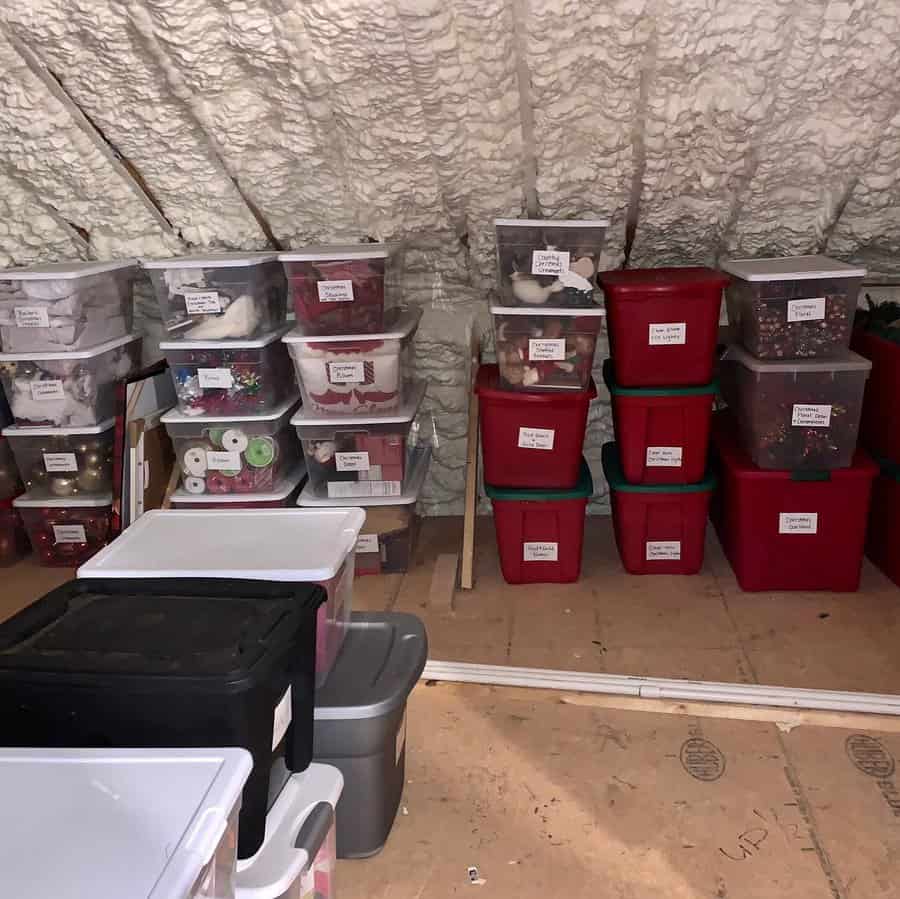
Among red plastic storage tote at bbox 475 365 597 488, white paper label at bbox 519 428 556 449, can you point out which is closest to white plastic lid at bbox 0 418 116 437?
red plastic storage tote at bbox 475 365 597 488

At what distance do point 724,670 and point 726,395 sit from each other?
95cm

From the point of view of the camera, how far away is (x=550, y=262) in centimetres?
230

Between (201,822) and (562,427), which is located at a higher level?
A: (201,822)

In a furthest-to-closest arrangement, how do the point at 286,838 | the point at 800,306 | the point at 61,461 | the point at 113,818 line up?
1. the point at 61,461
2. the point at 800,306
3. the point at 286,838
4. the point at 113,818

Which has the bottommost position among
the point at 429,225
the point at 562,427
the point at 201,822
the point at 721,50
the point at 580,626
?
the point at 580,626

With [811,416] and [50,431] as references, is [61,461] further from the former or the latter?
[811,416]

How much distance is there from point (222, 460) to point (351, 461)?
1.31 feet

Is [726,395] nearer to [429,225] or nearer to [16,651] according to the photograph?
[429,225]

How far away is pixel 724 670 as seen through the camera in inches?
81.2

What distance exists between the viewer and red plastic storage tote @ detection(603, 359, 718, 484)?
7.89ft

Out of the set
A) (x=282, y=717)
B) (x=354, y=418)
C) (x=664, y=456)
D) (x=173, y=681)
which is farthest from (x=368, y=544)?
(x=173, y=681)

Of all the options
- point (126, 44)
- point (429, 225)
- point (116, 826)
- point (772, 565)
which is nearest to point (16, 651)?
point (116, 826)

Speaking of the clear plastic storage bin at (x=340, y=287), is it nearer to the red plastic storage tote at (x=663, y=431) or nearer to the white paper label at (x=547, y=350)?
the white paper label at (x=547, y=350)

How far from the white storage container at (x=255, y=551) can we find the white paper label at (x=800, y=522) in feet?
4.46
